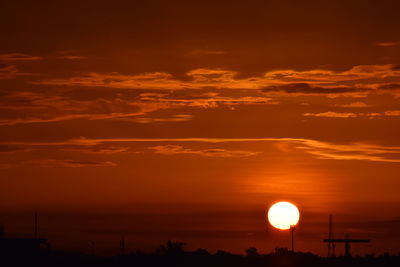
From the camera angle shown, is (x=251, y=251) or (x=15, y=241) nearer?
(x=15, y=241)

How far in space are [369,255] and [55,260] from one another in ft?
93.2

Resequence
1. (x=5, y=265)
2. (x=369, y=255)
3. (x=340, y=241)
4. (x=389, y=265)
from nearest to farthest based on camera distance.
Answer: (x=5, y=265) < (x=340, y=241) < (x=389, y=265) < (x=369, y=255)

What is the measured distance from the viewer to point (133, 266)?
245 ft

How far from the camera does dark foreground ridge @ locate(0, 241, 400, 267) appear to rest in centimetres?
7600

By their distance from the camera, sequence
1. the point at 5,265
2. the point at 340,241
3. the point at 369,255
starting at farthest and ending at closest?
the point at 369,255, the point at 340,241, the point at 5,265

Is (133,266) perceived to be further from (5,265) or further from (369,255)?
(369,255)

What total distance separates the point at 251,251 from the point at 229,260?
703 centimetres

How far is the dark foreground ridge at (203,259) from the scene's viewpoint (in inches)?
2992

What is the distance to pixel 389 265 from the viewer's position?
259ft

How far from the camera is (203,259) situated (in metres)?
79.1

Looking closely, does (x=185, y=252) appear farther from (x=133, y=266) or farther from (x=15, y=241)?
(x=15, y=241)

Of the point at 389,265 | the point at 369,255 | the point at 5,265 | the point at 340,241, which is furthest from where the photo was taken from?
the point at 369,255

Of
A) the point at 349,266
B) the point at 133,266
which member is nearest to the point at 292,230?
the point at 349,266

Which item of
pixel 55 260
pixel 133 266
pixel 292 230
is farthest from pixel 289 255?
pixel 55 260
